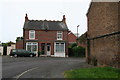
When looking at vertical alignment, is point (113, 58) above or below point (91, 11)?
below

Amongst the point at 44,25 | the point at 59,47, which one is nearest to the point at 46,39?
the point at 59,47

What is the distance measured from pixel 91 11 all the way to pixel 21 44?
2954 centimetres

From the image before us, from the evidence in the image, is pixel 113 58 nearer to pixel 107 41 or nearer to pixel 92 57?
pixel 107 41

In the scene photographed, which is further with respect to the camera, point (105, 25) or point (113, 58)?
point (105, 25)

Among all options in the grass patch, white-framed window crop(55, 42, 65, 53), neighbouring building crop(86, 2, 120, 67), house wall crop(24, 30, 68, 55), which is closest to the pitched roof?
house wall crop(24, 30, 68, 55)

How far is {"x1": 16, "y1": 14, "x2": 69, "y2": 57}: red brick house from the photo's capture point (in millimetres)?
49312

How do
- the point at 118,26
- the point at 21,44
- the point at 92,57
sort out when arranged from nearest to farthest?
the point at 118,26 → the point at 92,57 → the point at 21,44

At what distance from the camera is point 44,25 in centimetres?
5162

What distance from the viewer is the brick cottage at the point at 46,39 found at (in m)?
49.3

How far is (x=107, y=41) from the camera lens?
776 inches

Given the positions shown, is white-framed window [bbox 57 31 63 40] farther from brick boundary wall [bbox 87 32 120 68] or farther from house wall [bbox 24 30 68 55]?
brick boundary wall [bbox 87 32 120 68]

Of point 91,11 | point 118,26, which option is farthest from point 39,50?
point 118,26

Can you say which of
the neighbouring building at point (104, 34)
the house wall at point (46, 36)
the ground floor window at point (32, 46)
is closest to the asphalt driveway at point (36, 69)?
the neighbouring building at point (104, 34)

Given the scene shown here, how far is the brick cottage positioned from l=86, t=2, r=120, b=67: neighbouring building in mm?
23488
